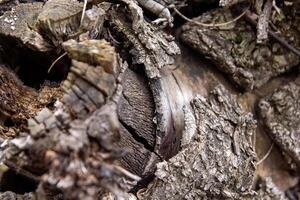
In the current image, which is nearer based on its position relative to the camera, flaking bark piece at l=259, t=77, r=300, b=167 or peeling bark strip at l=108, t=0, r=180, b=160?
peeling bark strip at l=108, t=0, r=180, b=160

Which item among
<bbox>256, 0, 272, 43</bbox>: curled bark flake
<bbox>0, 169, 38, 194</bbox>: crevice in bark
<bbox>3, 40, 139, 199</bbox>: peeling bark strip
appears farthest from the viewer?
<bbox>256, 0, 272, 43</bbox>: curled bark flake

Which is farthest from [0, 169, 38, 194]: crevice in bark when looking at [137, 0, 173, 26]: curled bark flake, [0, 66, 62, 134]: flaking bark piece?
[137, 0, 173, 26]: curled bark flake

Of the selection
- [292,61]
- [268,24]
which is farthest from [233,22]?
[292,61]

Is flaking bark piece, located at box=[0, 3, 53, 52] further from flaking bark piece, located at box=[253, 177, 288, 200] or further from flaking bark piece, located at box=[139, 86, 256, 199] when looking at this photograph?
flaking bark piece, located at box=[253, 177, 288, 200]

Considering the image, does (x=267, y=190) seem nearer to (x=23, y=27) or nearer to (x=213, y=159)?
(x=213, y=159)

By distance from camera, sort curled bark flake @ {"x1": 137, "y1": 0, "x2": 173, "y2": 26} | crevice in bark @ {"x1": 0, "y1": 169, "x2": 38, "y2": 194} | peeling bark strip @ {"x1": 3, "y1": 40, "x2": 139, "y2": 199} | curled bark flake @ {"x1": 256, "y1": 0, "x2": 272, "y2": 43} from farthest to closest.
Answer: curled bark flake @ {"x1": 256, "y1": 0, "x2": 272, "y2": 43} → curled bark flake @ {"x1": 137, "y1": 0, "x2": 173, "y2": 26} → crevice in bark @ {"x1": 0, "y1": 169, "x2": 38, "y2": 194} → peeling bark strip @ {"x1": 3, "y1": 40, "x2": 139, "y2": 199}

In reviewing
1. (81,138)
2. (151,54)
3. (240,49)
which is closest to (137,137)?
(151,54)
